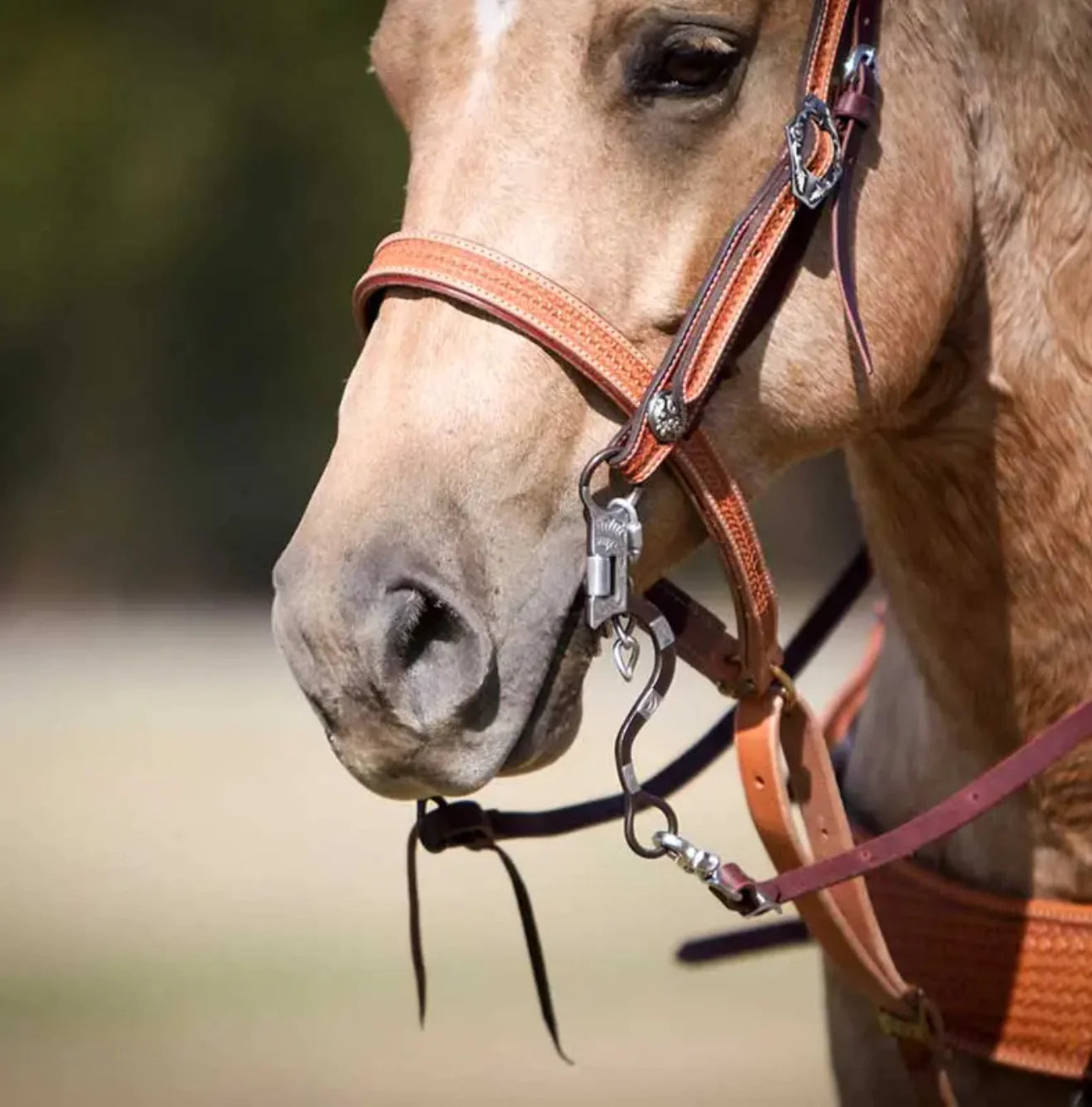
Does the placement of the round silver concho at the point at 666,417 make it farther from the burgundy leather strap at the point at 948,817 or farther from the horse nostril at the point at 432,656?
the burgundy leather strap at the point at 948,817

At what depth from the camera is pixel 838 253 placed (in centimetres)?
205

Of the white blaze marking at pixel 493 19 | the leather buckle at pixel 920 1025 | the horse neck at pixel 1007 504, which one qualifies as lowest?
the leather buckle at pixel 920 1025

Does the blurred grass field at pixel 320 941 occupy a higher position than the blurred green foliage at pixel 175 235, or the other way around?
the blurred green foliage at pixel 175 235

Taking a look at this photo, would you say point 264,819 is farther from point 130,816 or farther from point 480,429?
point 480,429

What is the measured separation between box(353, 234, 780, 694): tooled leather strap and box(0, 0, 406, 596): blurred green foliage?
13682 millimetres

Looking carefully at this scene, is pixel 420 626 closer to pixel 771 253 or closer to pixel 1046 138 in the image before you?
pixel 771 253

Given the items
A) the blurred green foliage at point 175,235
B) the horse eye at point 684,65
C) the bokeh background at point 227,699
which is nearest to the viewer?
the horse eye at point 684,65

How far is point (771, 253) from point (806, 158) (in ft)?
0.35

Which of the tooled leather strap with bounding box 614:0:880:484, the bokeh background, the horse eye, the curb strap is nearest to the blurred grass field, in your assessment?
the bokeh background

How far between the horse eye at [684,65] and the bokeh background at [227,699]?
3569 millimetres

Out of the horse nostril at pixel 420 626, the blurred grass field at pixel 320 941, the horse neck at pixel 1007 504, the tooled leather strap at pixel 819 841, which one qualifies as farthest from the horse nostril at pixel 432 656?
the blurred grass field at pixel 320 941

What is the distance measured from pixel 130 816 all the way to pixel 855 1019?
6.12 m

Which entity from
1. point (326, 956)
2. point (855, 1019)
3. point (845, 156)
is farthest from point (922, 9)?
point (326, 956)

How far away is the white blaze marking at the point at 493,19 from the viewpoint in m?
1.99
